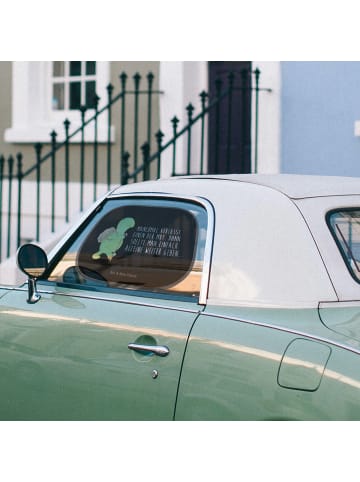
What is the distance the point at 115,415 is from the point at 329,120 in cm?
564

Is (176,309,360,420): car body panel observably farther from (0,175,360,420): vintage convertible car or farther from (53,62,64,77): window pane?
(53,62,64,77): window pane

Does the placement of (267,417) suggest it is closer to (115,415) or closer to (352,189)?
(115,415)

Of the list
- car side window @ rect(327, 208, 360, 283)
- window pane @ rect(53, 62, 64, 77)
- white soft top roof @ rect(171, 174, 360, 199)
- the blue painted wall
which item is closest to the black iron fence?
the blue painted wall

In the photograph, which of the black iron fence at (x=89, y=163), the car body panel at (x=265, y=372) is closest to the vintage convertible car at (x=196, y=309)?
the car body panel at (x=265, y=372)

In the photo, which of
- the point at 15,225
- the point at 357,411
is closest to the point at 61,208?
the point at 15,225

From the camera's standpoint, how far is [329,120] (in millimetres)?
9172

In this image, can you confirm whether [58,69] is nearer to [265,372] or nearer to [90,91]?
[90,91]

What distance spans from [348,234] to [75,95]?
348 inches

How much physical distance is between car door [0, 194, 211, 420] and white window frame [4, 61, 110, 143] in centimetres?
768

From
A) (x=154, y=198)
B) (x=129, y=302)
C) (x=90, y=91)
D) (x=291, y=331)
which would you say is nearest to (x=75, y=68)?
(x=90, y=91)

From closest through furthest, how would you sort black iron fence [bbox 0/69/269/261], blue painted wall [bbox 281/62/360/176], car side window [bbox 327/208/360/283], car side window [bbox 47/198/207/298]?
car side window [bbox 327/208/360/283], car side window [bbox 47/198/207/298], blue painted wall [bbox 281/62/360/176], black iron fence [bbox 0/69/269/261]

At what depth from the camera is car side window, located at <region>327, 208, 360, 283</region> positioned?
3873 millimetres

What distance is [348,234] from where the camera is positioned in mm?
3967

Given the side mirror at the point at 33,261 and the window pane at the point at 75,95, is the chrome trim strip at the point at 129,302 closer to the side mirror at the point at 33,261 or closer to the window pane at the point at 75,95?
the side mirror at the point at 33,261
